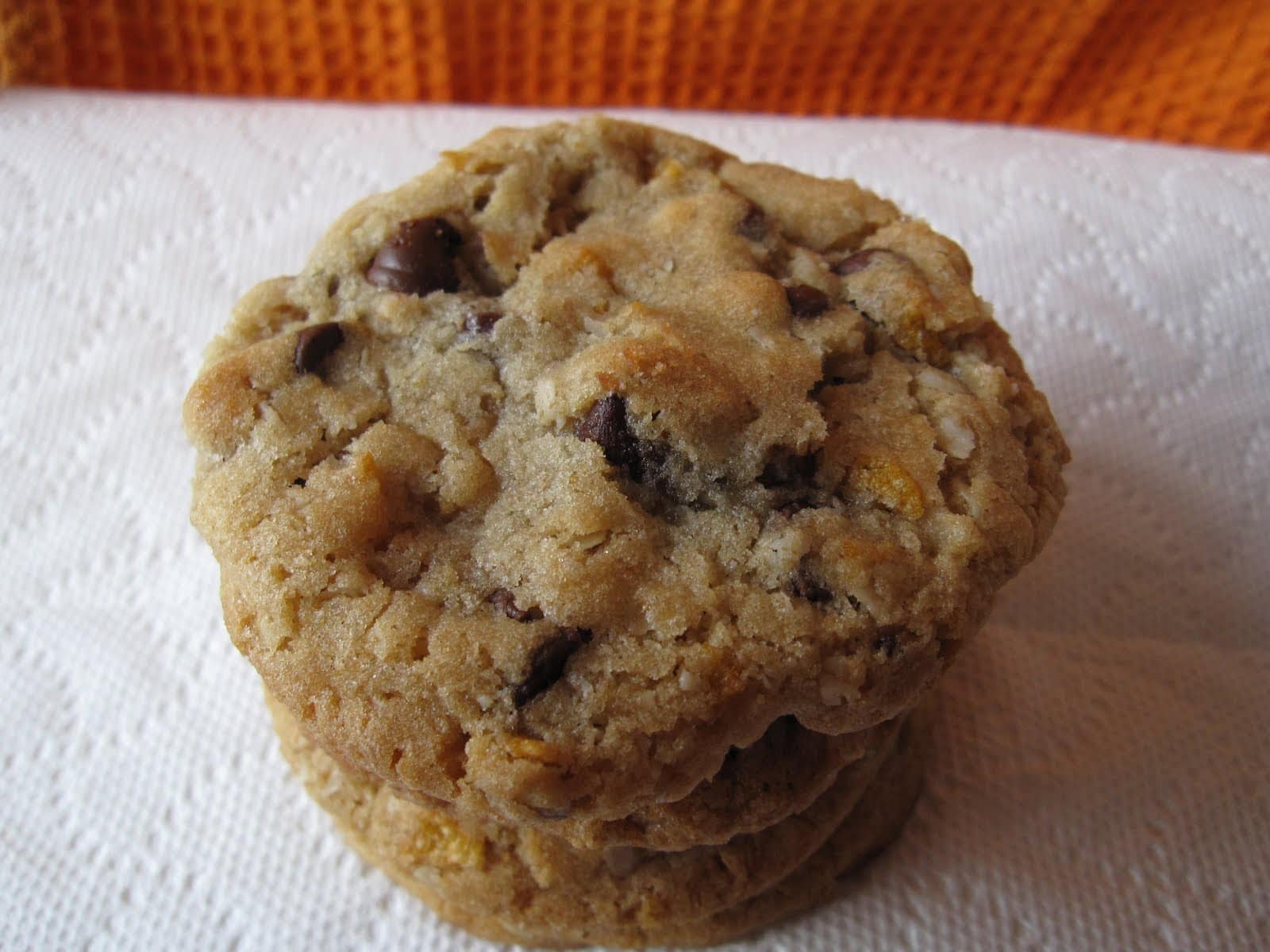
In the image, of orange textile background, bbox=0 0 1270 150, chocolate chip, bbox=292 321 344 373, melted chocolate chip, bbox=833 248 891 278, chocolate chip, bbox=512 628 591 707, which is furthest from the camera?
orange textile background, bbox=0 0 1270 150

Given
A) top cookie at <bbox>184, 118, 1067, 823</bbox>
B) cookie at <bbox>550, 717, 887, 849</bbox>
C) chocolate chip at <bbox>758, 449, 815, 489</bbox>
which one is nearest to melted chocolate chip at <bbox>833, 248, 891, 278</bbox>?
top cookie at <bbox>184, 118, 1067, 823</bbox>

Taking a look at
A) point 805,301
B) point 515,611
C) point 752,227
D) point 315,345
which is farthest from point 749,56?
Answer: point 515,611

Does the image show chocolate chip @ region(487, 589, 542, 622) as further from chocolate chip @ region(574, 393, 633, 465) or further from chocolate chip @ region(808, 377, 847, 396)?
chocolate chip @ region(808, 377, 847, 396)

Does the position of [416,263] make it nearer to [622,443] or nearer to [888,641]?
[622,443]

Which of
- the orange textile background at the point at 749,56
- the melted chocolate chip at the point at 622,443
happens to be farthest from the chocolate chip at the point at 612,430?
the orange textile background at the point at 749,56

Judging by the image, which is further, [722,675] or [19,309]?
[19,309]

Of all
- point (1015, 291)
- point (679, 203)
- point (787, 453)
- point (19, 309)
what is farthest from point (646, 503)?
point (19, 309)

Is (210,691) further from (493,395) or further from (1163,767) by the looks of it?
(1163,767)
